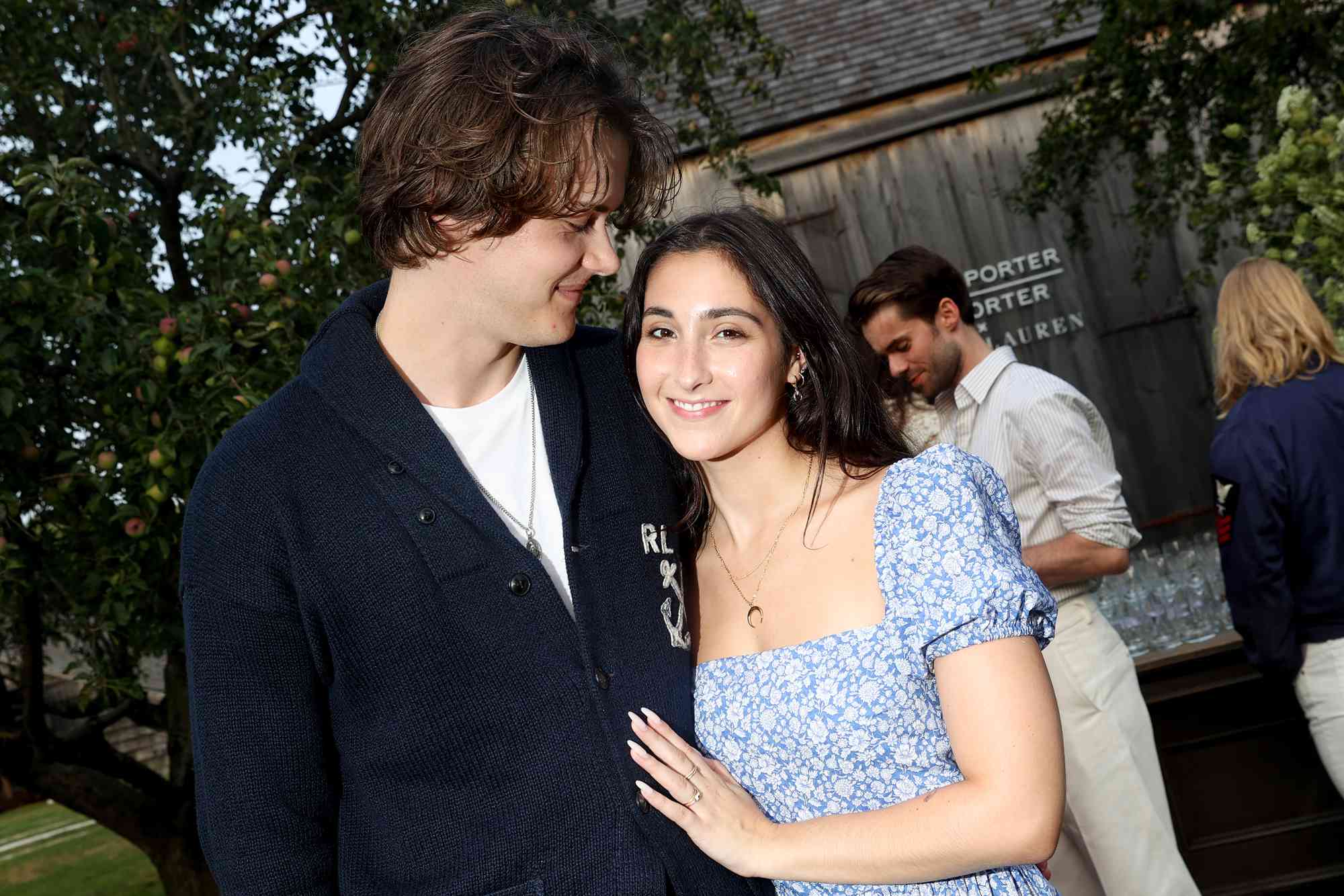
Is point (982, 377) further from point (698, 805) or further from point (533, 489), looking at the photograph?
point (698, 805)

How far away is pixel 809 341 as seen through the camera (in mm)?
2330

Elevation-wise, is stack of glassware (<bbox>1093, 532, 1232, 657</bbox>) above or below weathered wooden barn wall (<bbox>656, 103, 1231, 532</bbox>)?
below

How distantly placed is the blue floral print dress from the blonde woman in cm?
215

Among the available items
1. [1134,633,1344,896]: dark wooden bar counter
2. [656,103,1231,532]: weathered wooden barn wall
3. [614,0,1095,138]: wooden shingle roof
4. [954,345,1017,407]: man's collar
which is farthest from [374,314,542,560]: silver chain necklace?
[614,0,1095,138]: wooden shingle roof

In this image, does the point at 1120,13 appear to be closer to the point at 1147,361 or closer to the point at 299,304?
the point at 1147,361

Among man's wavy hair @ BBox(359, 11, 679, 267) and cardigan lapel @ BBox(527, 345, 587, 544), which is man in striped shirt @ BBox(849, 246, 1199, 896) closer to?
cardigan lapel @ BBox(527, 345, 587, 544)

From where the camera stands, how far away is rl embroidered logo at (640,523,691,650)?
2219 millimetres

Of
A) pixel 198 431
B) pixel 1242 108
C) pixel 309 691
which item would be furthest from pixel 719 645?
pixel 1242 108

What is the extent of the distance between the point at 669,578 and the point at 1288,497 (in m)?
2.52

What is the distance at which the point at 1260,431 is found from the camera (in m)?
3.86

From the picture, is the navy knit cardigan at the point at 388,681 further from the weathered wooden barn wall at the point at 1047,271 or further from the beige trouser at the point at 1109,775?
the weathered wooden barn wall at the point at 1047,271

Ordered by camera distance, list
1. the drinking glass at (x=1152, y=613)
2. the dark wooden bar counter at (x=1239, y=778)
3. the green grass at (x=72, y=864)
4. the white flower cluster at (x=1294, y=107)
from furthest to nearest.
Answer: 1. the green grass at (x=72, y=864)
2. the drinking glass at (x=1152, y=613)
3. the dark wooden bar counter at (x=1239, y=778)
4. the white flower cluster at (x=1294, y=107)

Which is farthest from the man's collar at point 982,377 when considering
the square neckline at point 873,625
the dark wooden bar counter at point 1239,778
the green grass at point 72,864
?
the green grass at point 72,864

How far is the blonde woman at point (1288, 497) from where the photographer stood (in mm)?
3805
